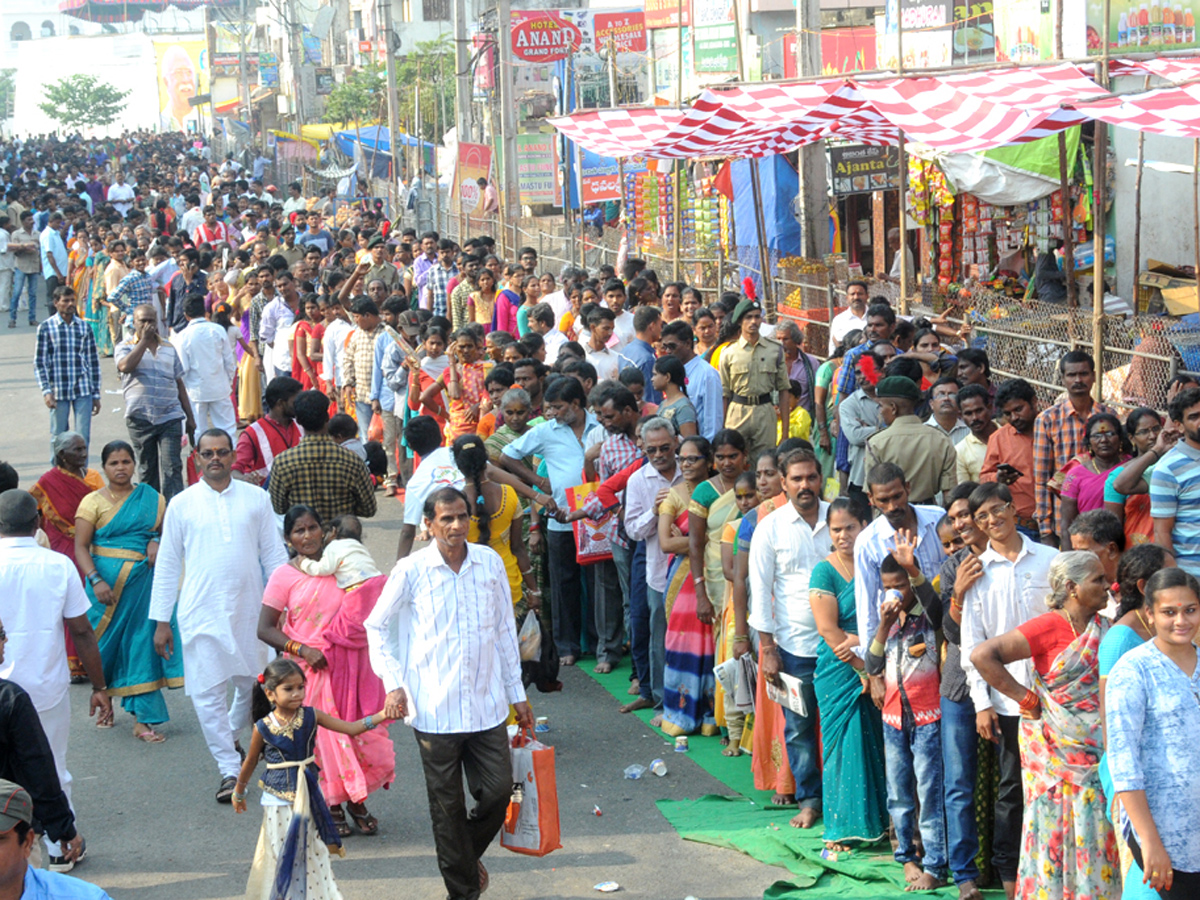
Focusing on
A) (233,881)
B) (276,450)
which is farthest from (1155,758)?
(276,450)

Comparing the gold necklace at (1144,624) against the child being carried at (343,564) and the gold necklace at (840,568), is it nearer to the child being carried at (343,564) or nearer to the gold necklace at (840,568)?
the gold necklace at (840,568)

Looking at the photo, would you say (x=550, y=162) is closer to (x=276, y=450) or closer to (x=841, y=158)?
(x=841, y=158)

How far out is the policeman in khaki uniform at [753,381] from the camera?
10.2 meters

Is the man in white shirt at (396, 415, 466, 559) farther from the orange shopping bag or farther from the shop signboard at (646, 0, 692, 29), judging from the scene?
the shop signboard at (646, 0, 692, 29)

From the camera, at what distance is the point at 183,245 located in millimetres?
20578

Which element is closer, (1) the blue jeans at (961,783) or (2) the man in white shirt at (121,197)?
(1) the blue jeans at (961,783)

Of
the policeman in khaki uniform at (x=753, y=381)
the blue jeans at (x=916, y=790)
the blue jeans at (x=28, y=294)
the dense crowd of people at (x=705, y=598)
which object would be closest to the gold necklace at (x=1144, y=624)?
the dense crowd of people at (x=705, y=598)

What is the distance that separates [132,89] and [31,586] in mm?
103538

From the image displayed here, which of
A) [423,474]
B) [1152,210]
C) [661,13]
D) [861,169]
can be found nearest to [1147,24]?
[1152,210]

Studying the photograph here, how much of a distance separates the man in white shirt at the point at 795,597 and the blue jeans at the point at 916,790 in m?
0.65

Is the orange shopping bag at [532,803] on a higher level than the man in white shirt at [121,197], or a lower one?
lower

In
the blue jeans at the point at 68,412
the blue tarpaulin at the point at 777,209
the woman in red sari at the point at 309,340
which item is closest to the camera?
the blue jeans at the point at 68,412

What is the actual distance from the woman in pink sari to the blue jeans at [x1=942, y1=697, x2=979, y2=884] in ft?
8.01

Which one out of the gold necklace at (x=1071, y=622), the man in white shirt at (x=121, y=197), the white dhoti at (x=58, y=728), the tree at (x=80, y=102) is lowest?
the white dhoti at (x=58, y=728)
